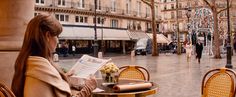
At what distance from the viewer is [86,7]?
56.1 meters

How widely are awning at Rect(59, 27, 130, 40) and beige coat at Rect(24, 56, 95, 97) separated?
4295 cm

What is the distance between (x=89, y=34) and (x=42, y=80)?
48.9m

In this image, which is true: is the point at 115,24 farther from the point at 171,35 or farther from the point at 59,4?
the point at 171,35

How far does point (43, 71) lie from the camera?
9.07 feet

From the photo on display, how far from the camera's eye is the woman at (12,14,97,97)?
2762 mm

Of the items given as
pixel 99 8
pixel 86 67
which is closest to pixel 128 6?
pixel 99 8

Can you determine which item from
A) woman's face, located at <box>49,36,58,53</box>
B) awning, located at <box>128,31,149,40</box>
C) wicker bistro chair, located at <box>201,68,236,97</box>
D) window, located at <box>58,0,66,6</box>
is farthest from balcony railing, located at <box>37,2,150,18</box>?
woman's face, located at <box>49,36,58,53</box>

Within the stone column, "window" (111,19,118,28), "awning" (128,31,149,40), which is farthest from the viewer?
"awning" (128,31,149,40)

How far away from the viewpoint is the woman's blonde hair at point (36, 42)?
281cm

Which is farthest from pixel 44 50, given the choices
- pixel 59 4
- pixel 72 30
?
pixel 59 4

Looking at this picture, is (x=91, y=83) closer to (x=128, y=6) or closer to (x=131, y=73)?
(x=131, y=73)

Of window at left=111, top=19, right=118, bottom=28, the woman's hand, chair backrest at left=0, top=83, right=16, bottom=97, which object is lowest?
chair backrest at left=0, top=83, right=16, bottom=97

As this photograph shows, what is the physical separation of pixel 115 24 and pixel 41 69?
195 feet

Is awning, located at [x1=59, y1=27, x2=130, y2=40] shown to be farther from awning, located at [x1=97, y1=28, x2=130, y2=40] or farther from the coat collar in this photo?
the coat collar
